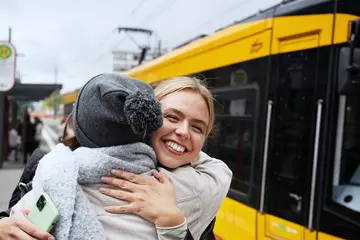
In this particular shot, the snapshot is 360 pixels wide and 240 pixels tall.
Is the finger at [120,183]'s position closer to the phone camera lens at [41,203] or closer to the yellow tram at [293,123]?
the phone camera lens at [41,203]

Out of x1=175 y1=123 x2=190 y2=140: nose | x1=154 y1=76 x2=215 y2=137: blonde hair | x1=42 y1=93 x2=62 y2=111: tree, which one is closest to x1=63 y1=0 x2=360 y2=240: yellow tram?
x1=154 y1=76 x2=215 y2=137: blonde hair

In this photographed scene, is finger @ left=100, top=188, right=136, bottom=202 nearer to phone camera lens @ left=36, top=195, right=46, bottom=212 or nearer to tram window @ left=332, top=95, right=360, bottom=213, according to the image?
Answer: phone camera lens @ left=36, top=195, right=46, bottom=212

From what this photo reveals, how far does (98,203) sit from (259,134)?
9.36 ft

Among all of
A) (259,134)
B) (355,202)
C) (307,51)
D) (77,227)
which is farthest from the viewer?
(259,134)

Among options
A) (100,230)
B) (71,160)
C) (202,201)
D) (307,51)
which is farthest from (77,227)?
(307,51)

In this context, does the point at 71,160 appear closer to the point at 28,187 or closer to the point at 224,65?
the point at 28,187

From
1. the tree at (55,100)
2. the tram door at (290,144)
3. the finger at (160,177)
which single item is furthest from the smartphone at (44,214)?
the tree at (55,100)

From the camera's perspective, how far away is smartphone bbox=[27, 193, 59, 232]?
3.56ft

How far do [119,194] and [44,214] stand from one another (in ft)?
0.66

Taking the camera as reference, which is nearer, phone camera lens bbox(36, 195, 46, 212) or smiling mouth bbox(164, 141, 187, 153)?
phone camera lens bbox(36, 195, 46, 212)

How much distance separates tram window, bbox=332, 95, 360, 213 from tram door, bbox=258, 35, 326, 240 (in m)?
0.17

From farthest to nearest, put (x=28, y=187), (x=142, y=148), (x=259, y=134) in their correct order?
(x=259, y=134), (x=28, y=187), (x=142, y=148)

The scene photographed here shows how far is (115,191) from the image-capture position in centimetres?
119

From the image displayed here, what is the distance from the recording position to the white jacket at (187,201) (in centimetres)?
117
